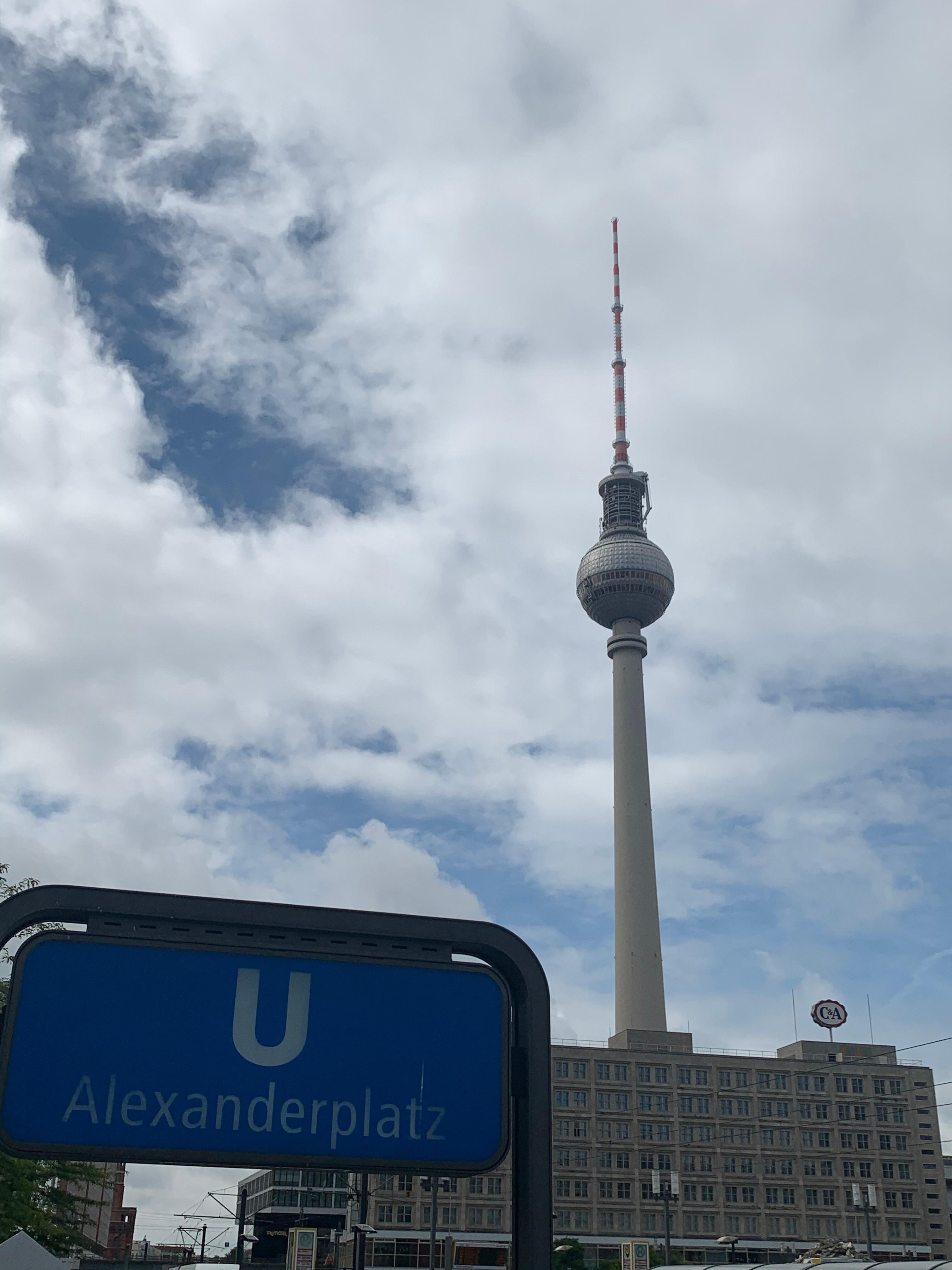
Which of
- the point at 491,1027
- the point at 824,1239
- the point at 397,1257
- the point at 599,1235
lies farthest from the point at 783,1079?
the point at 491,1027

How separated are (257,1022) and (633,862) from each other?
124m

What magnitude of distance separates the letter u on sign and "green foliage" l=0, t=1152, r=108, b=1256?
13527 mm

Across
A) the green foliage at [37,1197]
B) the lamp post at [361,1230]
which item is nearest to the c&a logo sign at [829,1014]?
the lamp post at [361,1230]

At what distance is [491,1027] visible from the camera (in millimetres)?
5555

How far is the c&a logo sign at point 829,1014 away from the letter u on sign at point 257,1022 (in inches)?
4877

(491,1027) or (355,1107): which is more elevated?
(491,1027)

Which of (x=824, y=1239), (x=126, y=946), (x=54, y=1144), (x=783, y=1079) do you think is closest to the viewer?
(x=54, y=1144)

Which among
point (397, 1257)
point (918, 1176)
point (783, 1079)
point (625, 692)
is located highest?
point (625, 692)

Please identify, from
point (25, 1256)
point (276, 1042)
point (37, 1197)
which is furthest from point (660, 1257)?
point (276, 1042)

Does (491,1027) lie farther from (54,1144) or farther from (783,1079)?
(783,1079)

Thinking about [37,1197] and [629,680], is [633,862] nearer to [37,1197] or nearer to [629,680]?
[629,680]

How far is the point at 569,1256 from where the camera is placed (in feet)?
300

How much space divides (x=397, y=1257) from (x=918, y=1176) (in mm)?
49831

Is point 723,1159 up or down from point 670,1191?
up
